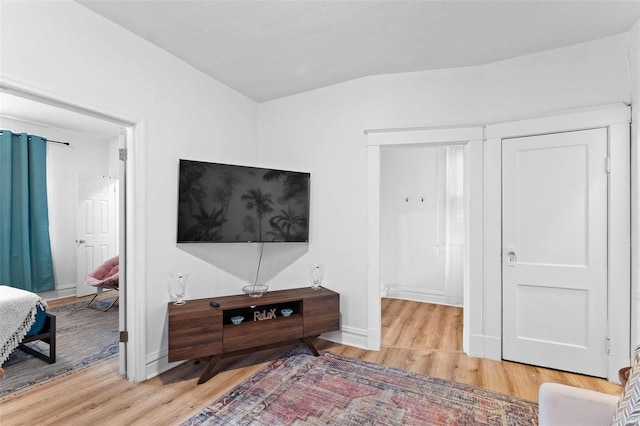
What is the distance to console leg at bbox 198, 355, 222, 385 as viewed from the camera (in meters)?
2.40

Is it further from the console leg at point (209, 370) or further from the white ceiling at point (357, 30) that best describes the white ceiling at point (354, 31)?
the console leg at point (209, 370)

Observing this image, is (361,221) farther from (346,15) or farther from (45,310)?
(45,310)

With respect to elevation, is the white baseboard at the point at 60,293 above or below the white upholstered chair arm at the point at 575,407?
below

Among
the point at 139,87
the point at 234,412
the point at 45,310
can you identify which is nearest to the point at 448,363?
the point at 234,412

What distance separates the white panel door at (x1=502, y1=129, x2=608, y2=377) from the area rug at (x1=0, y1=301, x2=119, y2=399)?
3610mm

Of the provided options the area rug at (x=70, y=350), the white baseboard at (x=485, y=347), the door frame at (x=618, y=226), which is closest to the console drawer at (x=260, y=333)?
the area rug at (x=70, y=350)

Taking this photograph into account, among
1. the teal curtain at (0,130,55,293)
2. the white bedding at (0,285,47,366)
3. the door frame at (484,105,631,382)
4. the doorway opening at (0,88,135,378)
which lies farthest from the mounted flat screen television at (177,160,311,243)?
the teal curtain at (0,130,55,293)

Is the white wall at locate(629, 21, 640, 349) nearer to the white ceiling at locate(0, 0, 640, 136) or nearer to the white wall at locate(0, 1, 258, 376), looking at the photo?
the white ceiling at locate(0, 0, 640, 136)

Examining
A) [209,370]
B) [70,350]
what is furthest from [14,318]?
[209,370]

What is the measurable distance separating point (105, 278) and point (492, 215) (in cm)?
490

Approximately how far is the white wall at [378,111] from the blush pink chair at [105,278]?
269 centimetres

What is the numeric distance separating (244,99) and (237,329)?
2.35 m

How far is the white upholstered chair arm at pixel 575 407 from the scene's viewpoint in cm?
118

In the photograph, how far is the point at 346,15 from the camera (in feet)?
7.11
